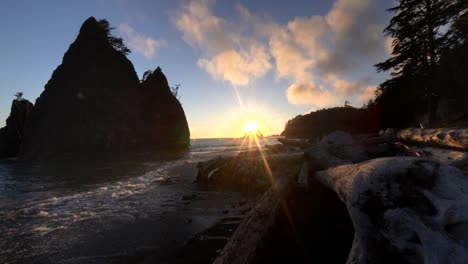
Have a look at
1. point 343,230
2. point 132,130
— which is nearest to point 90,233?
point 343,230

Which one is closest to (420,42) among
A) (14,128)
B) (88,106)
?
(88,106)

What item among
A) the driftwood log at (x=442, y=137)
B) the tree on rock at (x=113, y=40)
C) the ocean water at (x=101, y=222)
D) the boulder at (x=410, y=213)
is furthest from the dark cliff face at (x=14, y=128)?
the boulder at (x=410, y=213)

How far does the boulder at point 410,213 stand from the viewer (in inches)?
62.8

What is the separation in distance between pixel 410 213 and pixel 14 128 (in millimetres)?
86253

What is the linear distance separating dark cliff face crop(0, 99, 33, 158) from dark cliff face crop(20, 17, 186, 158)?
32.5 ft

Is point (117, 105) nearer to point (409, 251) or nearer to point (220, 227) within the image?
point (220, 227)

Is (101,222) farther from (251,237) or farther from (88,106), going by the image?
(88,106)

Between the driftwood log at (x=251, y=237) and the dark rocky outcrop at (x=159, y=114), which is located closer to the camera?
the driftwood log at (x=251, y=237)

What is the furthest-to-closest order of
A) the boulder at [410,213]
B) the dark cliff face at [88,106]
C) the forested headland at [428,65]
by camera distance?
1. the dark cliff face at [88,106]
2. the forested headland at [428,65]
3. the boulder at [410,213]

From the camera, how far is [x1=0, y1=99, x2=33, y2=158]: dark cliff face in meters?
60.1

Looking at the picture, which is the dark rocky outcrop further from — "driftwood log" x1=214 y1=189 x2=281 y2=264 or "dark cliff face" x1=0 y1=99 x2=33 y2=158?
"driftwood log" x1=214 y1=189 x2=281 y2=264

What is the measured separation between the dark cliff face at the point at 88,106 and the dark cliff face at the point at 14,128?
9.90m

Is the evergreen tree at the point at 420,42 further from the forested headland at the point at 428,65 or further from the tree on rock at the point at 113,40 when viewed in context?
the tree on rock at the point at 113,40

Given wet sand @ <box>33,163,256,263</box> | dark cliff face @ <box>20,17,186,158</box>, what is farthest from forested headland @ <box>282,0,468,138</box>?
dark cliff face @ <box>20,17,186,158</box>
